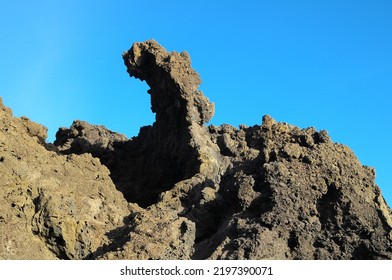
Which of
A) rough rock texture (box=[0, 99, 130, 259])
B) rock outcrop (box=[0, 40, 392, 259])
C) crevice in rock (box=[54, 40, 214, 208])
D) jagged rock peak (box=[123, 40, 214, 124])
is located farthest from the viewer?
jagged rock peak (box=[123, 40, 214, 124])

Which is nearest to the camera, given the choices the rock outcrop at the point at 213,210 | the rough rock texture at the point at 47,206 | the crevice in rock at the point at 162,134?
the rock outcrop at the point at 213,210

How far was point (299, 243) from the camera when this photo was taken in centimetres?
1236

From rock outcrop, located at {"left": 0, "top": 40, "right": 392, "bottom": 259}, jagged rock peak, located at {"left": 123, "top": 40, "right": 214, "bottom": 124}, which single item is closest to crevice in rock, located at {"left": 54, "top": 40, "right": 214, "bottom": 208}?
jagged rock peak, located at {"left": 123, "top": 40, "right": 214, "bottom": 124}

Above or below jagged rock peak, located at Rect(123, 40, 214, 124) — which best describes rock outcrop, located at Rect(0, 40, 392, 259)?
below

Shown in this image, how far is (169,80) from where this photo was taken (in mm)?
24547

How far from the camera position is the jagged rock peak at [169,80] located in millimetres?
24469

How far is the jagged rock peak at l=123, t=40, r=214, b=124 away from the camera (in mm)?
24469

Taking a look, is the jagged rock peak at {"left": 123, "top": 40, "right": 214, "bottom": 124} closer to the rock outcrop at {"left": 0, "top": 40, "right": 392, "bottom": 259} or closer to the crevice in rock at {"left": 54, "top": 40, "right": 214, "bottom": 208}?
the crevice in rock at {"left": 54, "top": 40, "right": 214, "bottom": 208}

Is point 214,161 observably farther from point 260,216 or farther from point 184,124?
point 260,216

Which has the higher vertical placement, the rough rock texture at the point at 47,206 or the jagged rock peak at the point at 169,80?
the jagged rock peak at the point at 169,80

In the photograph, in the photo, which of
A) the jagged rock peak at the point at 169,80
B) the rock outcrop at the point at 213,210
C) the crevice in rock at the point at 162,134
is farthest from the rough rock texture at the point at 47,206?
the jagged rock peak at the point at 169,80

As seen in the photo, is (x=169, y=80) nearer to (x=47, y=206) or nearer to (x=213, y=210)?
(x=213, y=210)

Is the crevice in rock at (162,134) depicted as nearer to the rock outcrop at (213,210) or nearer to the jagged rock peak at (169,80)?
the jagged rock peak at (169,80)

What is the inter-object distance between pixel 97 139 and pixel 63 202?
49.6 ft
